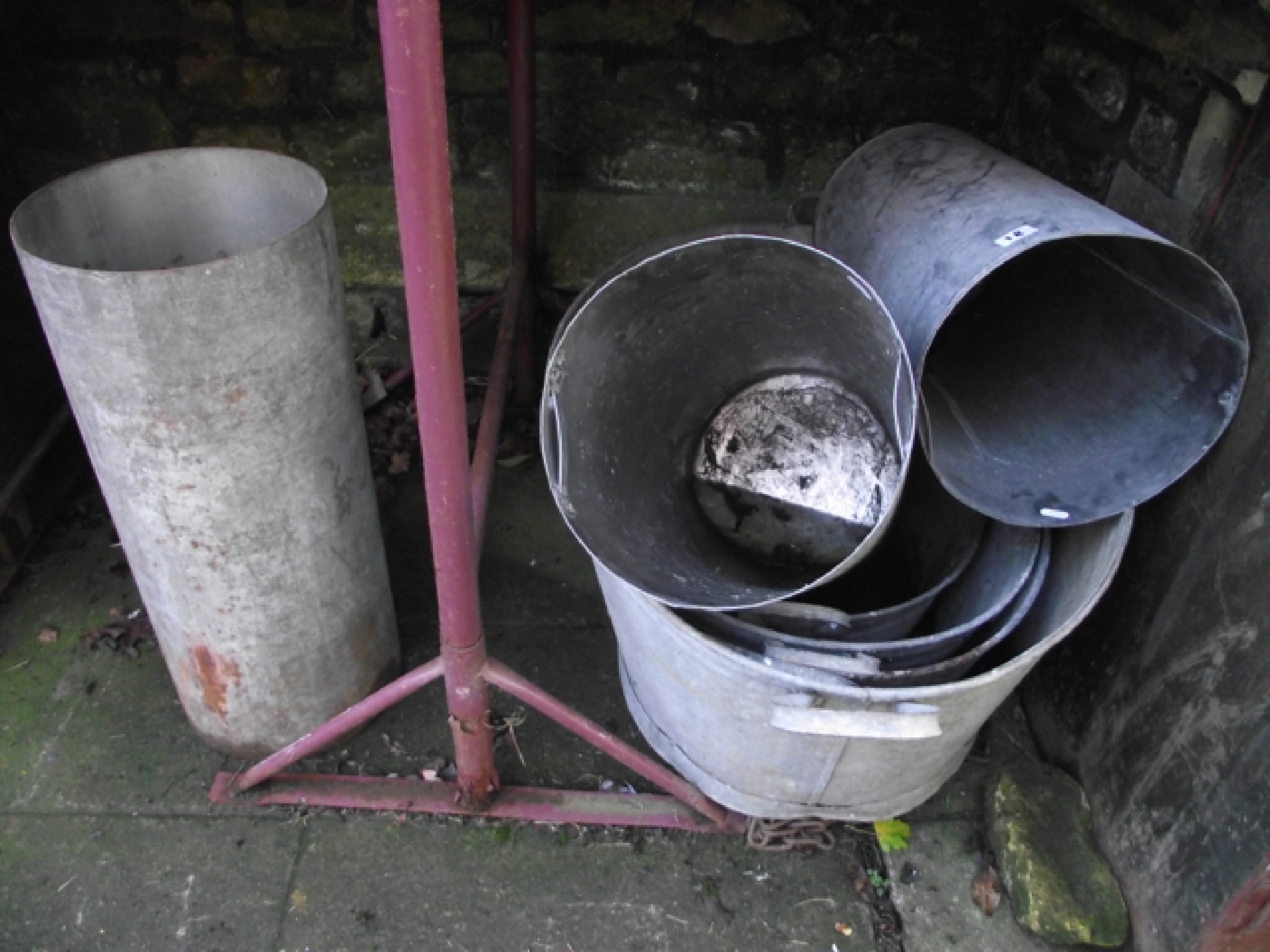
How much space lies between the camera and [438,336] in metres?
1.48

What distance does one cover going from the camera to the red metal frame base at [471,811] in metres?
2.17

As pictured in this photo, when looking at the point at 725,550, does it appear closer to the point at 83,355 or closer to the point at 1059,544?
the point at 1059,544

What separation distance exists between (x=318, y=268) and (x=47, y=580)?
64.0 inches

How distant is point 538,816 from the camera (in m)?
2.16

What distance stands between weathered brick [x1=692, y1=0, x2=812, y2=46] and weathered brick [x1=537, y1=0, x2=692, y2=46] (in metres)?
0.07

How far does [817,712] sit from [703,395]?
1.00 metres

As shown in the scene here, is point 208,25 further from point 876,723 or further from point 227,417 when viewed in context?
point 876,723

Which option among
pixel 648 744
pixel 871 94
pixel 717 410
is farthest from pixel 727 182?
pixel 648 744

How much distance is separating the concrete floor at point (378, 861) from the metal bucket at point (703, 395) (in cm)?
61

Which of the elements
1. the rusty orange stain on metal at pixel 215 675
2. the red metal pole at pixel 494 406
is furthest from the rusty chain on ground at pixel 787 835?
the rusty orange stain on metal at pixel 215 675

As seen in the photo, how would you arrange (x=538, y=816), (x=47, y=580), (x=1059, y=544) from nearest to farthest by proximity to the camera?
(x=1059, y=544) < (x=538, y=816) < (x=47, y=580)

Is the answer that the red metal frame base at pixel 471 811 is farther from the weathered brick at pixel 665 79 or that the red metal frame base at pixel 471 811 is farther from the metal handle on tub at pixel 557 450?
the weathered brick at pixel 665 79

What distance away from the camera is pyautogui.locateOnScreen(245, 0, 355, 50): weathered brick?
2781 mm

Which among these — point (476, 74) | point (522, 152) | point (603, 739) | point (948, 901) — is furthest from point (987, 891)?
point (476, 74)
